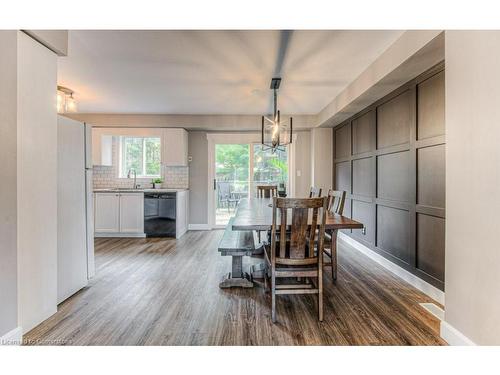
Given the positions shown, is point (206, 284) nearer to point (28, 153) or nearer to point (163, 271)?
point (163, 271)

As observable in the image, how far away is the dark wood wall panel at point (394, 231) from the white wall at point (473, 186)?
1.20m

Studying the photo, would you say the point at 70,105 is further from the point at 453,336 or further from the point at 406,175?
the point at 453,336

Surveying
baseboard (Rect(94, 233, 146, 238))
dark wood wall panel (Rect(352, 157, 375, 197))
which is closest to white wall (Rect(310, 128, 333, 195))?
dark wood wall panel (Rect(352, 157, 375, 197))

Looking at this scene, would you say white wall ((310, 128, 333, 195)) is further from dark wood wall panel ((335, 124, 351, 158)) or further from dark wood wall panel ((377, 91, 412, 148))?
dark wood wall panel ((377, 91, 412, 148))

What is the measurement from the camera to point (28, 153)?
182 cm

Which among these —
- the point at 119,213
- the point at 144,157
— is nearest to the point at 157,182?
the point at 144,157

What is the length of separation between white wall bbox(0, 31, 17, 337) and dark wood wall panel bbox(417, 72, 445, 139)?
130 inches

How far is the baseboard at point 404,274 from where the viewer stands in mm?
2387

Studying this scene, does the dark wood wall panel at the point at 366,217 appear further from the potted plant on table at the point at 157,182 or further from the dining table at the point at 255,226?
the potted plant on table at the point at 157,182

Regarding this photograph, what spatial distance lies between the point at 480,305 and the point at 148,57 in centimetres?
336

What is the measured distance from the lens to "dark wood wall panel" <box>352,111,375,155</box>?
372cm

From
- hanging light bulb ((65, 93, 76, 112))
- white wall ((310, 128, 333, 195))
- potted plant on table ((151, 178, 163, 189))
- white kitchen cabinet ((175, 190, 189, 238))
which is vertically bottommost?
white kitchen cabinet ((175, 190, 189, 238))

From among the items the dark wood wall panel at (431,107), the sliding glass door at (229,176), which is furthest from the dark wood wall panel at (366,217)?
the sliding glass door at (229,176)
